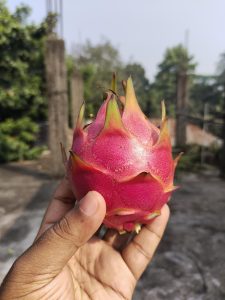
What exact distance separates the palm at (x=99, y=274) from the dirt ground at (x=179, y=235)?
1646mm

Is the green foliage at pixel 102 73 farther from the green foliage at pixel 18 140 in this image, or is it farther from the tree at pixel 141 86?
the green foliage at pixel 18 140

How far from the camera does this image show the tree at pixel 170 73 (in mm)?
11672

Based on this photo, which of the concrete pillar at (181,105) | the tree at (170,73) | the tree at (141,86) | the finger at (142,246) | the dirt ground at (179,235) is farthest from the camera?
the tree at (170,73)

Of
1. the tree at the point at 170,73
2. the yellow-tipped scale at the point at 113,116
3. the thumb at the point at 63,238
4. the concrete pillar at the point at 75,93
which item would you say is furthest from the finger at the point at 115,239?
the concrete pillar at the point at 75,93

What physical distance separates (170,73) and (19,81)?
5727mm

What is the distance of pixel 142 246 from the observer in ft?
6.75

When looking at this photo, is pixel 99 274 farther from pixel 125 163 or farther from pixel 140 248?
pixel 125 163

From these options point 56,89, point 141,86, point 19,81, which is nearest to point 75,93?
point 19,81

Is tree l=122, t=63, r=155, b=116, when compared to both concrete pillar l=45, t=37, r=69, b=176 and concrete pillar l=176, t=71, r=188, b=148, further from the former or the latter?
concrete pillar l=45, t=37, r=69, b=176

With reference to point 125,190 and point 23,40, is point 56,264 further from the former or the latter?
point 23,40

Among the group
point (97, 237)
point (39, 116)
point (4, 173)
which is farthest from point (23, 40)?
point (97, 237)

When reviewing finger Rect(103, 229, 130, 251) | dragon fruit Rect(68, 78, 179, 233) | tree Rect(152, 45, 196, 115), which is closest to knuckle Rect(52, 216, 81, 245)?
dragon fruit Rect(68, 78, 179, 233)

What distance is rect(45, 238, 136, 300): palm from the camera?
6.31 ft

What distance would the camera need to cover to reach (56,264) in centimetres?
157
